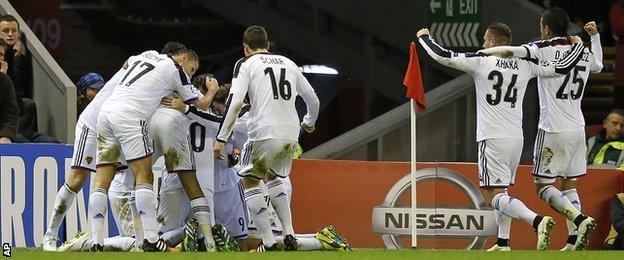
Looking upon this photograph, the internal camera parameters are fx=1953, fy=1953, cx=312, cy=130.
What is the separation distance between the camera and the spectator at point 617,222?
2050 cm

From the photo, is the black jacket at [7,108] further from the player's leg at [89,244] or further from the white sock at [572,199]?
the white sock at [572,199]

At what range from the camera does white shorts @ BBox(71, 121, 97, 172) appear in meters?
17.9

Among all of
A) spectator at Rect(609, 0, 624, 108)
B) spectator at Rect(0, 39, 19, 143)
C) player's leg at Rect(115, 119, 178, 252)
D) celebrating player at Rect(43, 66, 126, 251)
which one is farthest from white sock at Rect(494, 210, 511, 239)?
spectator at Rect(609, 0, 624, 108)

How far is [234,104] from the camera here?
17500 mm

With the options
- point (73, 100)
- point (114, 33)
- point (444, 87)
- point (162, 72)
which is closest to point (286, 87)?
point (162, 72)

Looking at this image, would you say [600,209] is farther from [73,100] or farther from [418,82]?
[73,100]

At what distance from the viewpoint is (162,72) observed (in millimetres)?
17594

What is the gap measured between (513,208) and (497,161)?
0.49 m

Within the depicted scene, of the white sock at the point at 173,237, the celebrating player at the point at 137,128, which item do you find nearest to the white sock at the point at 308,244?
the white sock at the point at 173,237

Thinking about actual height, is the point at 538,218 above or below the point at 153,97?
below

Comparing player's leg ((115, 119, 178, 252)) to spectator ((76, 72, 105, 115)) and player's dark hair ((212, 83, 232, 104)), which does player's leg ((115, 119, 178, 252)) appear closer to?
player's dark hair ((212, 83, 232, 104))

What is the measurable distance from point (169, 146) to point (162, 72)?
0.72m

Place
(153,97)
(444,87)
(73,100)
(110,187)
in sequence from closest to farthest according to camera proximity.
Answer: (153,97) → (110,187) → (73,100) → (444,87)

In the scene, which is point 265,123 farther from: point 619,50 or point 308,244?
point 619,50
